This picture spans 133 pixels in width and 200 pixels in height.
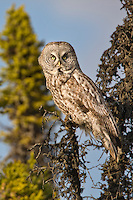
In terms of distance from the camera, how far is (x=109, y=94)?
11.1ft

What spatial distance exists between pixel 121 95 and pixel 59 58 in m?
1.06

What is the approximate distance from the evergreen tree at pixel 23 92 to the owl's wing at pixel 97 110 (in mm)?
6347

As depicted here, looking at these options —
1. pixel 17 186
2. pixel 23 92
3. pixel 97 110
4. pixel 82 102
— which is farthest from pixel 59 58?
pixel 23 92

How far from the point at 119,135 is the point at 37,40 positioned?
7956 millimetres

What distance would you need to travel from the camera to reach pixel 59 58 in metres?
3.94

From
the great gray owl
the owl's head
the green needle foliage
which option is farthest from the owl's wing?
the green needle foliage

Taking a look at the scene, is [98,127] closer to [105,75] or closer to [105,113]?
[105,113]

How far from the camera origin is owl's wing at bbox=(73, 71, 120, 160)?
3.35 metres

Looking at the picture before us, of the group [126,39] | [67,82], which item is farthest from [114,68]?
[67,82]

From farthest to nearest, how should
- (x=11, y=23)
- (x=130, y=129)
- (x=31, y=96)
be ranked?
(x=11, y=23), (x=31, y=96), (x=130, y=129)

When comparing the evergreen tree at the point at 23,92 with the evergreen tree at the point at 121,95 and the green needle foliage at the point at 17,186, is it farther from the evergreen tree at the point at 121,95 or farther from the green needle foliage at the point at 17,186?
the evergreen tree at the point at 121,95

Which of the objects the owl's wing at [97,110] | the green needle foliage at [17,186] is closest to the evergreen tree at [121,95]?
the owl's wing at [97,110]

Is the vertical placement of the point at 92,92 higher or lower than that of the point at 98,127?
higher

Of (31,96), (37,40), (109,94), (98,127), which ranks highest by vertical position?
(37,40)
